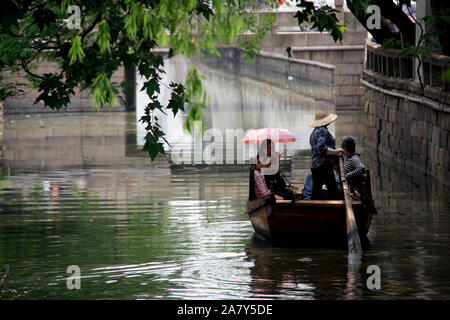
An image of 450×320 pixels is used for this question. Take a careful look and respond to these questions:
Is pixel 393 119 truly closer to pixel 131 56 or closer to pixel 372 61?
pixel 372 61

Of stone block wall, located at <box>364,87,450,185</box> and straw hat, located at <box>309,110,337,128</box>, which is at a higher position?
straw hat, located at <box>309,110,337,128</box>

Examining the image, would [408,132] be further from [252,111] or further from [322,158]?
[252,111]

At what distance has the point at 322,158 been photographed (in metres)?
12.3

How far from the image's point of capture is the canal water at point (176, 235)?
32.5 ft

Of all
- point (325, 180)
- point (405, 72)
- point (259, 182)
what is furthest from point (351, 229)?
point (405, 72)

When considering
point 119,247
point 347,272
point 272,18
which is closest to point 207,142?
point 272,18

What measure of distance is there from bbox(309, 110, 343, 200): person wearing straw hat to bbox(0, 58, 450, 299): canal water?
2.94 ft

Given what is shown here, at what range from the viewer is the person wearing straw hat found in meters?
12.2

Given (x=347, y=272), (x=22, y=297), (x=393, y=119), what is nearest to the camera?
(x=22, y=297)

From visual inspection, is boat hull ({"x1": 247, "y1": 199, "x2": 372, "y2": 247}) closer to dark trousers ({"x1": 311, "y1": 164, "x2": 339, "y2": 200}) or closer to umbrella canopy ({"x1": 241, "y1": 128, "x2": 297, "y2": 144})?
dark trousers ({"x1": 311, "y1": 164, "x2": 339, "y2": 200})

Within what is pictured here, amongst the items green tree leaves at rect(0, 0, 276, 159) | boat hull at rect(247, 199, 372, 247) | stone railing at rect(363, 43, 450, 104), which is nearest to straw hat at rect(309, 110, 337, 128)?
boat hull at rect(247, 199, 372, 247)

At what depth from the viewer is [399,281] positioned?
10078mm

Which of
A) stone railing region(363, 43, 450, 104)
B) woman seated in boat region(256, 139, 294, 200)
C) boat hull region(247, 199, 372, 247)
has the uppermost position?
stone railing region(363, 43, 450, 104)
